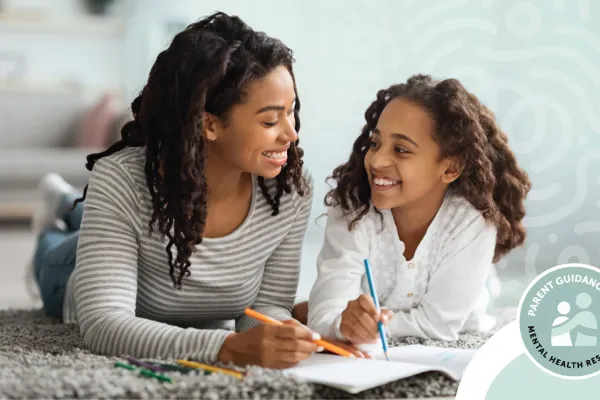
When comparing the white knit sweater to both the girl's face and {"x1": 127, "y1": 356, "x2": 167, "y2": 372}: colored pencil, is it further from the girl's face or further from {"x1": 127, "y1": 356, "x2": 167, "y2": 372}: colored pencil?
{"x1": 127, "y1": 356, "x2": 167, "y2": 372}: colored pencil

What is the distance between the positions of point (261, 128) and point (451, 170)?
380 millimetres

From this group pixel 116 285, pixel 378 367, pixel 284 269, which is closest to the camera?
pixel 378 367

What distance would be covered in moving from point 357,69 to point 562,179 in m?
0.89

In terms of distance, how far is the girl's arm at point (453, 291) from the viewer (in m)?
1.50

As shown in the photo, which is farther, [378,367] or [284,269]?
[284,269]

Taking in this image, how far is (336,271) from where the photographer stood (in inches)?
59.2

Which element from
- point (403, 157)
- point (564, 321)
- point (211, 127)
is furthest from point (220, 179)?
point (564, 321)

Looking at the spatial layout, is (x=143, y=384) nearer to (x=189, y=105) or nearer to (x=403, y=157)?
(x=189, y=105)

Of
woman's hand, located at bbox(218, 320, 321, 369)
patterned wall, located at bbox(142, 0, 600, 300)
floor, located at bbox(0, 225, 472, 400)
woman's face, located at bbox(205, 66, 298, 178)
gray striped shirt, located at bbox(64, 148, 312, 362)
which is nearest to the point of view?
woman's hand, located at bbox(218, 320, 321, 369)

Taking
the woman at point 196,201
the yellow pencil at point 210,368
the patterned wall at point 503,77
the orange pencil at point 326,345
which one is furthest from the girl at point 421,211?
the patterned wall at point 503,77

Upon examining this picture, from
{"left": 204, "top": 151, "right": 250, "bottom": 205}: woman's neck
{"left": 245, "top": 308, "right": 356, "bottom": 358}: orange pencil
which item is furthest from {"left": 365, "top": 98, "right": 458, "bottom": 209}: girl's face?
{"left": 245, "top": 308, "right": 356, "bottom": 358}: orange pencil

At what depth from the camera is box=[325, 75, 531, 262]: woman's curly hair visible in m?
1.52

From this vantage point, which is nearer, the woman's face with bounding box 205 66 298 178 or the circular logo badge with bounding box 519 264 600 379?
the circular logo badge with bounding box 519 264 600 379

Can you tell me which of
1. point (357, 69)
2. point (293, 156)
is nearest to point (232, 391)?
point (293, 156)
